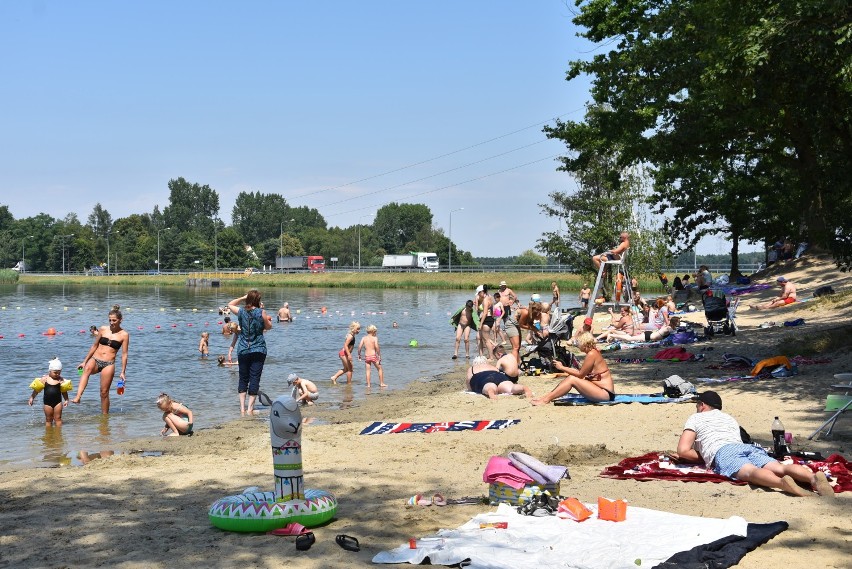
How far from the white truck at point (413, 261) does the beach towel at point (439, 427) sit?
92057 mm

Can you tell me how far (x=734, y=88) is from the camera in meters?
12.9

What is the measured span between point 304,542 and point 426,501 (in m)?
1.37

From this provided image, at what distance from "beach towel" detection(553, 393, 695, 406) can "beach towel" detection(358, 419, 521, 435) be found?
1309mm

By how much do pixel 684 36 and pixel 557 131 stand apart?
757 cm

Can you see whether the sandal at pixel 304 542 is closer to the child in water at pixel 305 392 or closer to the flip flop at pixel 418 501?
the flip flop at pixel 418 501

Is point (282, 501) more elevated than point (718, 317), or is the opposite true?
point (718, 317)

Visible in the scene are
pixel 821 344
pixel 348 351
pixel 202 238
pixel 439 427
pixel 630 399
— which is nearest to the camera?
pixel 439 427

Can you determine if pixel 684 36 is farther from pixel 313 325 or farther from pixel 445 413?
pixel 313 325

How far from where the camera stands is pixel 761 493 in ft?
23.3

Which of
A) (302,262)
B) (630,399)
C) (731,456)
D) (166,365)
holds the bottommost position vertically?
(166,365)

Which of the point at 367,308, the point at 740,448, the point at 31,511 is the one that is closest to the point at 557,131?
the point at 740,448

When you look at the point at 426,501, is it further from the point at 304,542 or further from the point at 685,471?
the point at 685,471

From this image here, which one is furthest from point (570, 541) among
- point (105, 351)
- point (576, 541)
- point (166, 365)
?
point (166, 365)

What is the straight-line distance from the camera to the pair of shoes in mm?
7086
